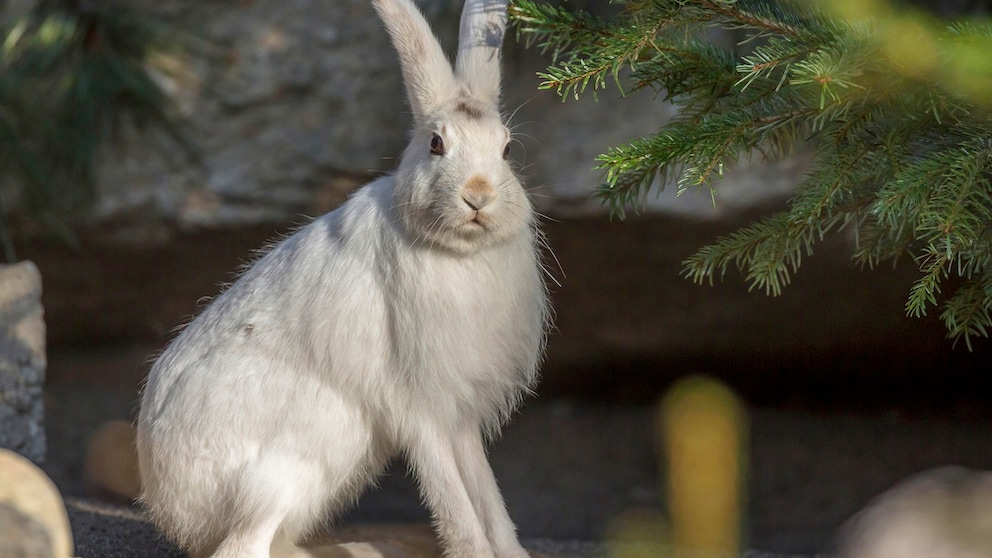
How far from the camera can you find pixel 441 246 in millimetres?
2402

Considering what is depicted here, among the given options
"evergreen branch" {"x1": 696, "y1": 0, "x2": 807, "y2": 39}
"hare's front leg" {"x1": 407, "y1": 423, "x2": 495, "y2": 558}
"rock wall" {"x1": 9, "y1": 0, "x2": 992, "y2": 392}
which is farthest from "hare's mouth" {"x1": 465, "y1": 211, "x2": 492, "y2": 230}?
"rock wall" {"x1": 9, "y1": 0, "x2": 992, "y2": 392}

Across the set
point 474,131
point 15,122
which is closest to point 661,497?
point 474,131

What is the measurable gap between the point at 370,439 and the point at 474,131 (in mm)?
812

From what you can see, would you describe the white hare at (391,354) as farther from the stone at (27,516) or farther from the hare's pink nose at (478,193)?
the stone at (27,516)

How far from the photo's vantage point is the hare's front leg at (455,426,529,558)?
2517 mm

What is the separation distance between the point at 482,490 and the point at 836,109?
1257mm

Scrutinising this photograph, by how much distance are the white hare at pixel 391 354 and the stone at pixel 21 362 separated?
87cm

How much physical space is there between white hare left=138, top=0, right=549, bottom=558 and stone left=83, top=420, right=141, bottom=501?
1631mm

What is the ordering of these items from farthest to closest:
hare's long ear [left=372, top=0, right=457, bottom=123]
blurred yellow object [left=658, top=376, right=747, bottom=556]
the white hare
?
blurred yellow object [left=658, top=376, right=747, bottom=556] → hare's long ear [left=372, top=0, right=457, bottom=123] → the white hare

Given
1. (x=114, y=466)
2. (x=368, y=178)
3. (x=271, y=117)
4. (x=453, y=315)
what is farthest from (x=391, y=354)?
(x=114, y=466)

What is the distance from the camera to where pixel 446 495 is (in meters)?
2.41

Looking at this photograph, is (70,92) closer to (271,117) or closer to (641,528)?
(271,117)

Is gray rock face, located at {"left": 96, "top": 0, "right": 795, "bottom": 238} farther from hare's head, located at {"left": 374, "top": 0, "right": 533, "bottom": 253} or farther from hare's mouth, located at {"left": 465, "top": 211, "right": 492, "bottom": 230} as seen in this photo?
hare's mouth, located at {"left": 465, "top": 211, "right": 492, "bottom": 230}

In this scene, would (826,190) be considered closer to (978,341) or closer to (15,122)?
(978,341)
